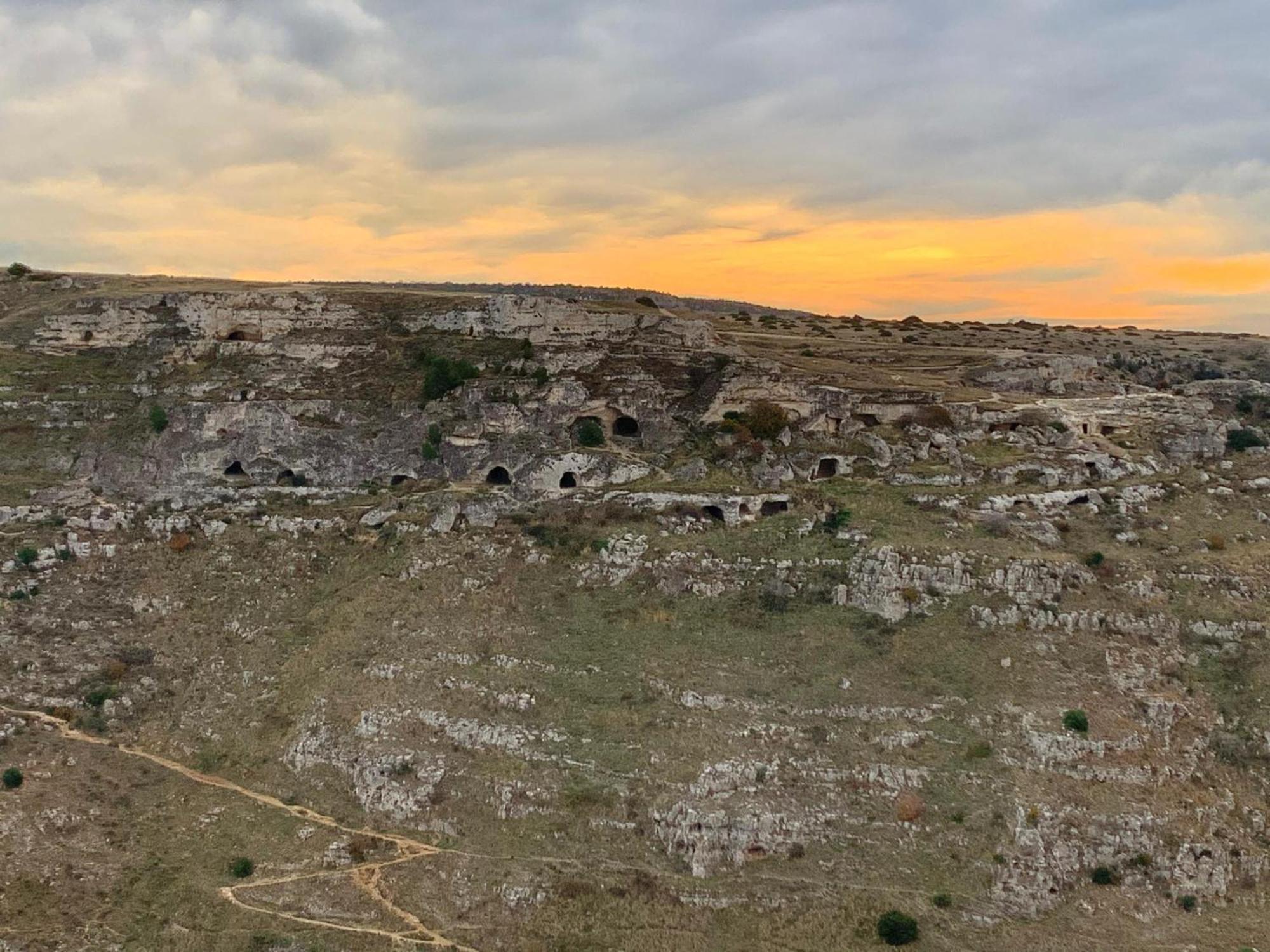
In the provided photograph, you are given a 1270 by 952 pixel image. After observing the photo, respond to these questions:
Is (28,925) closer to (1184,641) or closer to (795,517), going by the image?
(795,517)

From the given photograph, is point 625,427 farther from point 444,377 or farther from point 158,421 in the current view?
point 158,421

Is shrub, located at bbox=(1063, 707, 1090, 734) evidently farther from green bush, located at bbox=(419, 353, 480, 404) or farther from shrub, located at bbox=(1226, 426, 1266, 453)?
green bush, located at bbox=(419, 353, 480, 404)

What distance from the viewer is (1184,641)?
3397 centimetres

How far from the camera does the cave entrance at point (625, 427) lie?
172 ft

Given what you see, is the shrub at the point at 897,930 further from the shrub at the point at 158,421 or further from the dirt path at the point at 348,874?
the shrub at the point at 158,421

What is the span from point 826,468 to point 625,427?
36.9 ft

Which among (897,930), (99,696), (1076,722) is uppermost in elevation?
(1076,722)

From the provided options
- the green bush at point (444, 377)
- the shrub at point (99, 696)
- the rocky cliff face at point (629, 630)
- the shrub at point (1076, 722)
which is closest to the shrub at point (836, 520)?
the rocky cliff face at point (629, 630)

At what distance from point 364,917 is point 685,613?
50.7 ft

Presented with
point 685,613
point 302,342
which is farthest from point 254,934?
point 302,342

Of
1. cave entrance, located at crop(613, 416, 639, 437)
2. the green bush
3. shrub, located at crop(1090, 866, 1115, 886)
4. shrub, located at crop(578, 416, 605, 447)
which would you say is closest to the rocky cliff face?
shrub, located at crop(1090, 866, 1115, 886)

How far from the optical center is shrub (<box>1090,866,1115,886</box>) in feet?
90.5

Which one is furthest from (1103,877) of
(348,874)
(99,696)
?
(99,696)

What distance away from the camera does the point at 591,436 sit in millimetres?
49156
